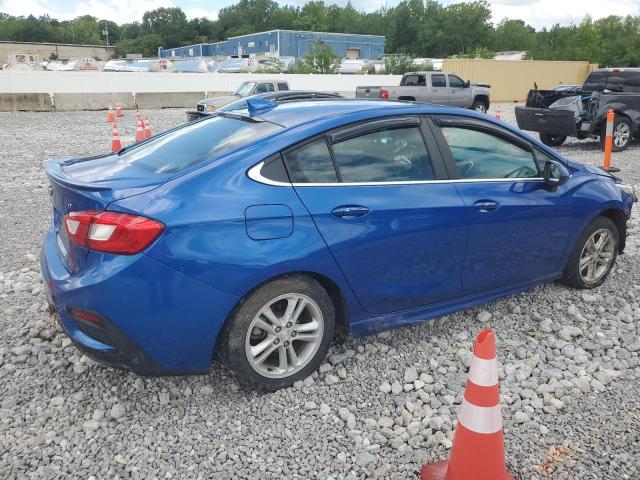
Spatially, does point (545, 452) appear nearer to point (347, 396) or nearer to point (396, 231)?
point (347, 396)

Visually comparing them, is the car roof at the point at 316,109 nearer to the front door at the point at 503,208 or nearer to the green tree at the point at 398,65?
the front door at the point at 503,208

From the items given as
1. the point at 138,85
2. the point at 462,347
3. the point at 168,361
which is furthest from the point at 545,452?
the point at 138,85

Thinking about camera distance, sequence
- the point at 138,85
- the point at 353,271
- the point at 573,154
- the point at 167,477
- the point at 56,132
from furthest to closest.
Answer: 1. the point at 138,85
2. the point at 56,132
3. the point at 573,154
4. the point at 353,271
5. the point at 167,477

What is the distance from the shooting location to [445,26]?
4188 inches

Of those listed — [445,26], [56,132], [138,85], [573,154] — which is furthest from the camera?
[445,26]

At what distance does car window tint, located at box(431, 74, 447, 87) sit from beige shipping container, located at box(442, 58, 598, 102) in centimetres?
Answer: 1413


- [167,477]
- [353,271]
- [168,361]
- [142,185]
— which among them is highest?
[142,185]

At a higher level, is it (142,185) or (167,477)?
(142,185)

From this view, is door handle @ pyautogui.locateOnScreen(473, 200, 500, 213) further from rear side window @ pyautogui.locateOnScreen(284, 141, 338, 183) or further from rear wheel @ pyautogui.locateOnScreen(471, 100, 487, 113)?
rear wheel @ pyautogui.locateOnScreen(471, 100, 487, 113)

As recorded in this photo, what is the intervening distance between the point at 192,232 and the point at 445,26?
114 meters

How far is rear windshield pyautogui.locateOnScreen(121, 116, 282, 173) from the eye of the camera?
3137mm

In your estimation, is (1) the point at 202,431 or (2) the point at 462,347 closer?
(1) the point at 202,431

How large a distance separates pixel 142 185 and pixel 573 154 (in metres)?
11.6

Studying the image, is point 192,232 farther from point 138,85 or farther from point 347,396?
point 138,85
